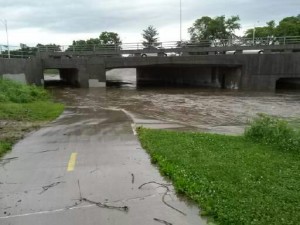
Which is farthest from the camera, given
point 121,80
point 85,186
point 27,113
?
point 121,80

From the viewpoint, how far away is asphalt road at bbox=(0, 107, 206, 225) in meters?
5.46

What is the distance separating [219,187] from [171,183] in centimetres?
99

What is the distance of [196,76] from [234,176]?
42.1 metres

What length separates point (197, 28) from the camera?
101 metres

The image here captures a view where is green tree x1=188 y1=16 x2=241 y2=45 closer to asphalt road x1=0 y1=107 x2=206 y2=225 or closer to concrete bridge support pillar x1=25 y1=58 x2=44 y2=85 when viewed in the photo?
concrete bridge support pillar x1=25 y1=58 x2=44 y2=85

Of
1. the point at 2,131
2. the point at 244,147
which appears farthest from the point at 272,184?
the point at 2,131

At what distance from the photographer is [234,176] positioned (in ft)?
22.1

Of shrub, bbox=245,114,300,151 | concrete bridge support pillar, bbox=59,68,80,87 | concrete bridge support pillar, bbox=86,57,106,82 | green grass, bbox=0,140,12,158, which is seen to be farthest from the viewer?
concrete bridge support pillar, bbox=59,68,80,87

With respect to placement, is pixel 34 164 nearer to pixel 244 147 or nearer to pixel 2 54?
pixel 244 147

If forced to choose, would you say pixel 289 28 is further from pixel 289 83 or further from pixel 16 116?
pixel 16 116

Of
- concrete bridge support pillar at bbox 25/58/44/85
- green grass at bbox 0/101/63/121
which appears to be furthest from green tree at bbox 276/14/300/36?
green grass at bbox 0/101/63/121

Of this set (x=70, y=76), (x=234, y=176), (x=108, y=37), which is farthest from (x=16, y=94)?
(x=108, y=37)

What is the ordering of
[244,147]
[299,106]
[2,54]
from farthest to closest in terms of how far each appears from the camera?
[2,54] → [299,106] → [244,147]

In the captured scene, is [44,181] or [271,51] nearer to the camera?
[44,181]
